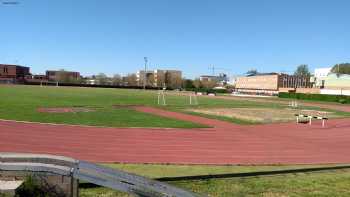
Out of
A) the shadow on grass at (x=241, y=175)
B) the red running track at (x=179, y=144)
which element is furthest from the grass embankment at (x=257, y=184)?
the red running track at (x=179, y=144)

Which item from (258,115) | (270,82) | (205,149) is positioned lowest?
(205,149)

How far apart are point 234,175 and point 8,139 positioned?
981 cm

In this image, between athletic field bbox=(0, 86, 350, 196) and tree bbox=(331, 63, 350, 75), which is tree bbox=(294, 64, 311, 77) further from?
athletic field bbox=(0, 86, 350, 196)

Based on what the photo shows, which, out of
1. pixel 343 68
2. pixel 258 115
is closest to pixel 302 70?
pixel 343 68

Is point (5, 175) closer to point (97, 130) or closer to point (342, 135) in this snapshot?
point (97, 130)

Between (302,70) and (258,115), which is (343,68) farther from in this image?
(258,115)

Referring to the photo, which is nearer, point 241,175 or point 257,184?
point 257,184

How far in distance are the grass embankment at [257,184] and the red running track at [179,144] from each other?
6.00 ft

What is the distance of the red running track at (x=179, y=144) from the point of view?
14258 millimetres

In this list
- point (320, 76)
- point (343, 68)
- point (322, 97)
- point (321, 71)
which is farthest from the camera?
point (343, 68)

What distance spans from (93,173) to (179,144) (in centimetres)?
1145

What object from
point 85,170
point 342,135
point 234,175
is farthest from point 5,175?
point 342,135

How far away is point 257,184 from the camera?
9523mm

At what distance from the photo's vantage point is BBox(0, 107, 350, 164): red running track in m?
14.3
